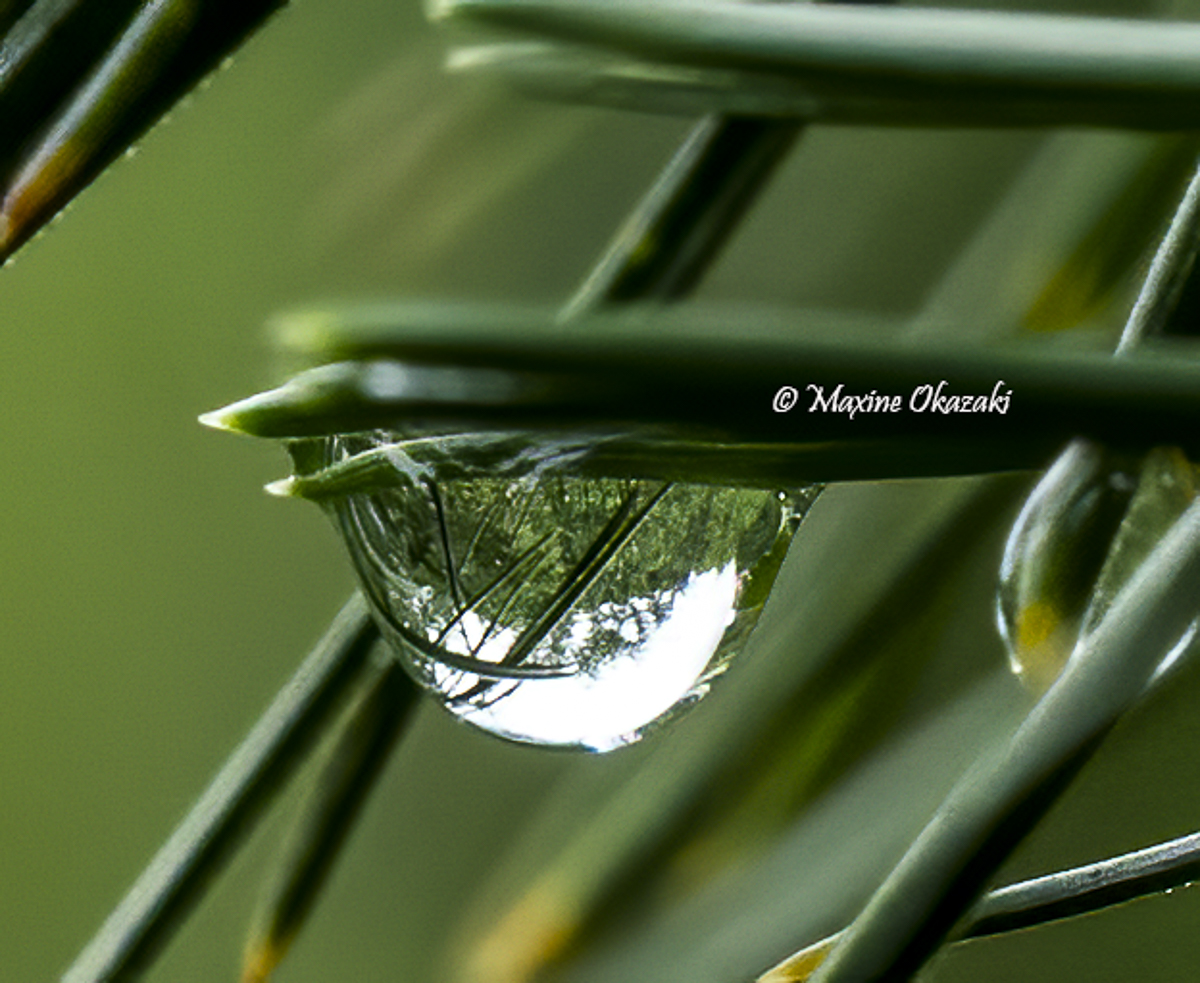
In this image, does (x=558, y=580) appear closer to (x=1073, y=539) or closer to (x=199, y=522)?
(x=1073, y=539)

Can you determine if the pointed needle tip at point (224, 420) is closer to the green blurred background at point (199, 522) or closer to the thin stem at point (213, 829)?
the thin stem at point (213, 829)

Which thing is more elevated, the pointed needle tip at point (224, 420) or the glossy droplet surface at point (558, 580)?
the glossy droplet surface at point (558, 580)

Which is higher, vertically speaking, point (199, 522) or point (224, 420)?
point (199, 522)

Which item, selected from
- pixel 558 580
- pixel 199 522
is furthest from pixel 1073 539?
pixel 199 522

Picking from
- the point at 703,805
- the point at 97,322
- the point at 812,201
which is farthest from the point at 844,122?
the point at 97,322

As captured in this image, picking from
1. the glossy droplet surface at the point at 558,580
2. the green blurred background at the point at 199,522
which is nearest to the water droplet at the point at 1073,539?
the glossy droplet surface at the point at 558,580

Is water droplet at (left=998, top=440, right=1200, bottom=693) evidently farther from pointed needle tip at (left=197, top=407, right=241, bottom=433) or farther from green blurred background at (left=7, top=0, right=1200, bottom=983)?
green blurred background at (left=7, top=0, right=1200, bottom=983)

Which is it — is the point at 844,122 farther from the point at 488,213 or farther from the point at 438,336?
the point at 488,213

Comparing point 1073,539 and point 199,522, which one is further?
point 199,522

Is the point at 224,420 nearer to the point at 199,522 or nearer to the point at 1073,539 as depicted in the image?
the point at 1073,539
